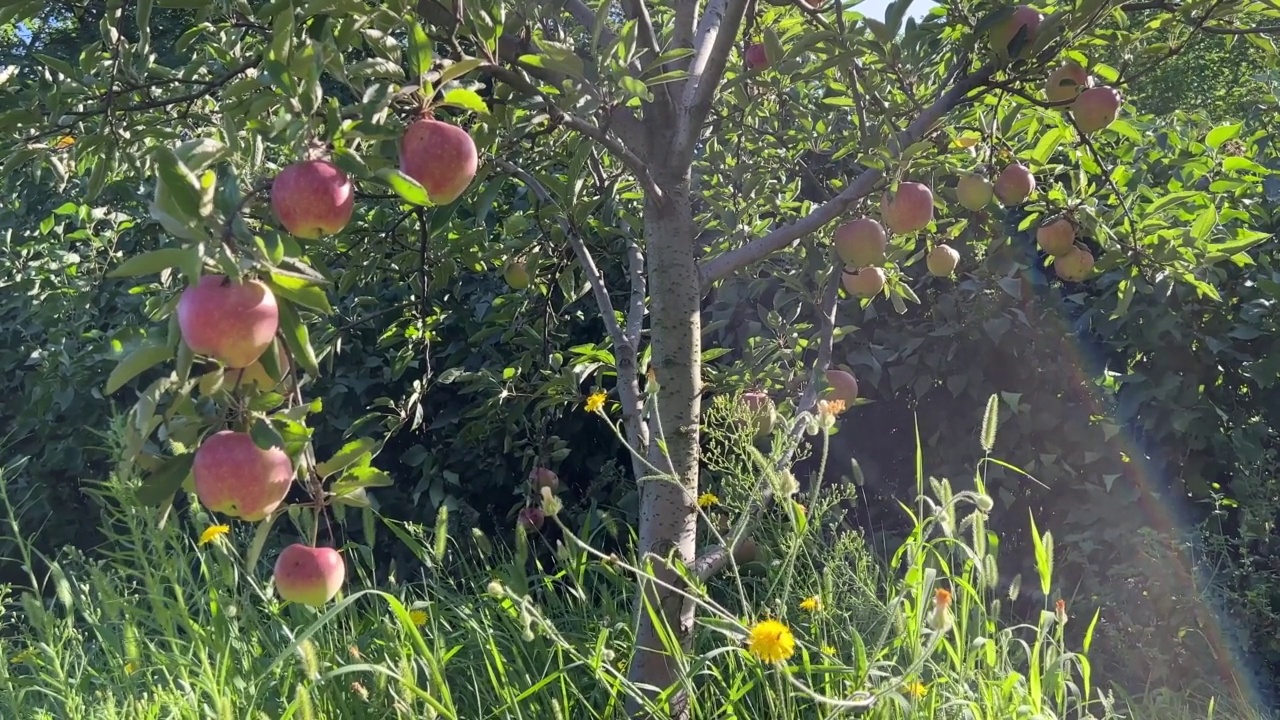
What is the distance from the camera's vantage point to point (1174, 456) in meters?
2.54

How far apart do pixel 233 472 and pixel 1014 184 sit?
1.54 meters

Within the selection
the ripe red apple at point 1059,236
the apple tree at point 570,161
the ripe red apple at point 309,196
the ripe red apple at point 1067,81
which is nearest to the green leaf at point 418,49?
the apple tree at point 570,161

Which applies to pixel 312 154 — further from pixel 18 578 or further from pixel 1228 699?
pixel 18 578

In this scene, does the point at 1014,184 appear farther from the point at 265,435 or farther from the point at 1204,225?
the point at 265,435

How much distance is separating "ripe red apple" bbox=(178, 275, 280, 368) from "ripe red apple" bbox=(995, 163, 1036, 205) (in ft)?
4.89

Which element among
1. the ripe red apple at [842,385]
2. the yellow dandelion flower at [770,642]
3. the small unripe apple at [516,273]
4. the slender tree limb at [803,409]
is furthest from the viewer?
the ripe red apple at [842,385]

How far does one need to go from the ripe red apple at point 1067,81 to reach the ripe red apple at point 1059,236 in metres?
0.31

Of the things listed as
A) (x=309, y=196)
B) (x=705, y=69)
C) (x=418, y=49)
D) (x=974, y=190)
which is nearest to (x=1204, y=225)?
(x=974, y=190)

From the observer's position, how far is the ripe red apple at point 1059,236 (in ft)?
6.60

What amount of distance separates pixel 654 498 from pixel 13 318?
3277 millimetres

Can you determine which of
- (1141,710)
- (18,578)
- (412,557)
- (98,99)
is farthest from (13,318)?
(1141,710)

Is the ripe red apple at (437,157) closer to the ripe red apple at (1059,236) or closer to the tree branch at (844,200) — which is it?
the tree branch at (844,200)

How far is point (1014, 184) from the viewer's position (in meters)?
1.92

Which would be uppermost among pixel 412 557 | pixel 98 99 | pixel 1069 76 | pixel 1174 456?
pixel 1069 76
